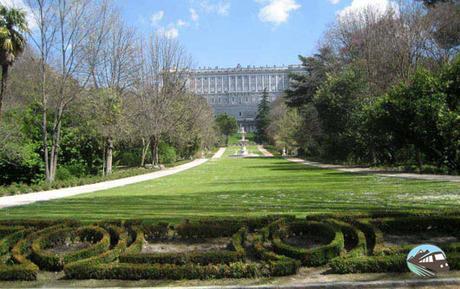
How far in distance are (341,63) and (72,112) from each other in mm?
23352

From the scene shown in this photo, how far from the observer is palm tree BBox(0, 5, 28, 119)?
18.9m

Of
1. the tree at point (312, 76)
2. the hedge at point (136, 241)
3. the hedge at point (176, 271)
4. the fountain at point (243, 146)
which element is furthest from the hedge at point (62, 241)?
the fountain at point (243, 146)

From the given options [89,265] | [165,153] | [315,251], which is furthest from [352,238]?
[165,153]

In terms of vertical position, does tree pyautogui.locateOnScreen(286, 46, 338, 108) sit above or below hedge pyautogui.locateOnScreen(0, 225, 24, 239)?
above

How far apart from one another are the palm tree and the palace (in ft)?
435

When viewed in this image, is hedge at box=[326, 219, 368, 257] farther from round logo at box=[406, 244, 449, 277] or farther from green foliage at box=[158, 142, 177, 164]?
green foliage at box=[158, 142, 177, 164]

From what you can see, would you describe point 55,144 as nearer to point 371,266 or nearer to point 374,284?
point 371,266

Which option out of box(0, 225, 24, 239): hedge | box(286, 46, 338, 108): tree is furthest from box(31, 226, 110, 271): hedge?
box(286, 46, 338, 108): tree

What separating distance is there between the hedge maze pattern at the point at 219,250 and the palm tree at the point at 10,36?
1360 cm

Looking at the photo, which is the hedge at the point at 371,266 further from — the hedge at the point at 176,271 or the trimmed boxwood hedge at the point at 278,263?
the hedge at the point at 176,271

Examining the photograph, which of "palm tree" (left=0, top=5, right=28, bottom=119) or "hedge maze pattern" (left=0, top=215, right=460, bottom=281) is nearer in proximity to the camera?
"hedge maze pattern" (left=0, top=215, right=460, bottom=281)

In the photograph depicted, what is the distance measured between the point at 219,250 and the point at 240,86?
152 meters

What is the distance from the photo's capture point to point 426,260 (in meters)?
4.55

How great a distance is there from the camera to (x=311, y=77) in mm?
46312
